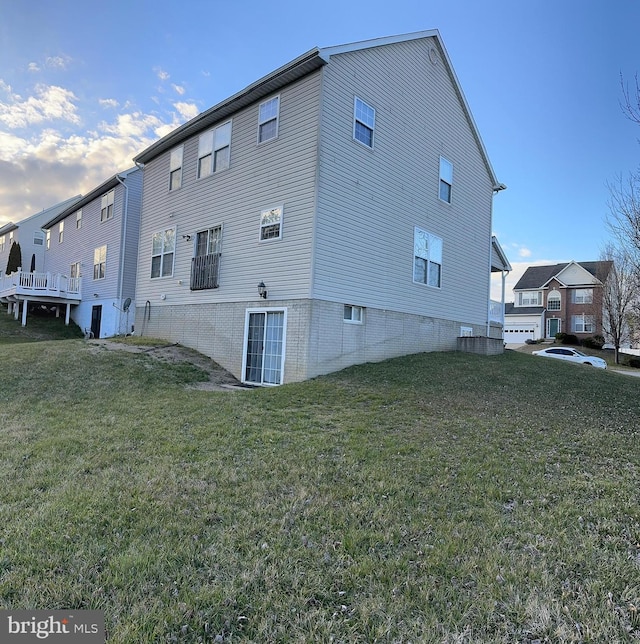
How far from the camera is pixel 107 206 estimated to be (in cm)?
2098

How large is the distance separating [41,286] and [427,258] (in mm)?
18670

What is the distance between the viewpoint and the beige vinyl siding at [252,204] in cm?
1066

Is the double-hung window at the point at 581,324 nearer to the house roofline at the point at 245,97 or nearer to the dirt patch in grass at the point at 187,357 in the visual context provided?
Answer: the house roofline at the point at 245,97

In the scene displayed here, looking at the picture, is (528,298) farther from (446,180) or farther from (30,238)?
(30,238)

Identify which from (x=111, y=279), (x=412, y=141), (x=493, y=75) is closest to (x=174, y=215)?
(x=111, y=279)

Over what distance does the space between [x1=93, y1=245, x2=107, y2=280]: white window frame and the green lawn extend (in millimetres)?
14500

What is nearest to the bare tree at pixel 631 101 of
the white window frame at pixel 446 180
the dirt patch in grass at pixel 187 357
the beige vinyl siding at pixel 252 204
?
the beige vinyl siding at pixel 252 204

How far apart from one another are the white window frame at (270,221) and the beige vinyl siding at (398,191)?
1.30 meters

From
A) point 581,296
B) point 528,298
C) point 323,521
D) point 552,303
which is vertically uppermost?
point 581,296

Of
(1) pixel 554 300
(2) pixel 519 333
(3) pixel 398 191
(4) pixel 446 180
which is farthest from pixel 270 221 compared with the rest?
(1) pixel 554 300

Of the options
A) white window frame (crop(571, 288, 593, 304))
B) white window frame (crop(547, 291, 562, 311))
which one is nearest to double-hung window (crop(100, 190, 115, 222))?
white window frame (crop(547, 291, 562, 311))

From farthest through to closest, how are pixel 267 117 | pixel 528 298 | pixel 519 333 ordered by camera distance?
pixel 528 298 < pixel 519 333 < pixel 267 117

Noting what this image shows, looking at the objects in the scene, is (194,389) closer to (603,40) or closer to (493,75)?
(603,40)

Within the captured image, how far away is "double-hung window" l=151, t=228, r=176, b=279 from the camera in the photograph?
49.0ft
